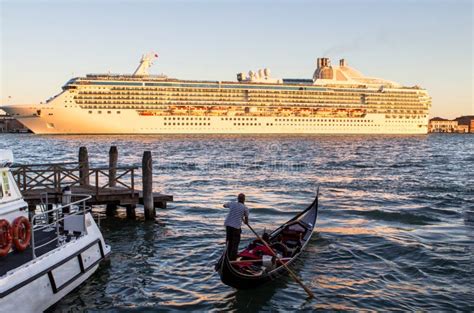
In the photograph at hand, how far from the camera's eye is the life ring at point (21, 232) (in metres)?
9.88

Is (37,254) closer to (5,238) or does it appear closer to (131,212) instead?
(5,238)

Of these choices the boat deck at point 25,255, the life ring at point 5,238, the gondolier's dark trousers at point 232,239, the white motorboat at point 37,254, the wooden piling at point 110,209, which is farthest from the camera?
the wooden piling at point 110,209

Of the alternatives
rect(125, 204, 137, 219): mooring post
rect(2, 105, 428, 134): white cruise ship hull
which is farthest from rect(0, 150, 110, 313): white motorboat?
rect(2, 105, 428, 134): white cruise ship hull

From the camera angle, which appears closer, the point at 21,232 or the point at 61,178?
the point at 21,232

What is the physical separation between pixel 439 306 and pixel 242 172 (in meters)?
27.5

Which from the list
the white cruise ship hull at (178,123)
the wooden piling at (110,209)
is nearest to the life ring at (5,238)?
the wooden piling at (110,209)

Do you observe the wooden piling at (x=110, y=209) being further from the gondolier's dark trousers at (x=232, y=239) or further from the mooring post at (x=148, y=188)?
the gondolier's dark trousers at (x=232, y=239)

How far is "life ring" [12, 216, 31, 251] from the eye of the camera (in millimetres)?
9875

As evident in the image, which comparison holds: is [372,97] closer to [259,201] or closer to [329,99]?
[329,99]

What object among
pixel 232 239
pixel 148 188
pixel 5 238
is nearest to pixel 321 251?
pixel 232 239

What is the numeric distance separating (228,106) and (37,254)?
107m

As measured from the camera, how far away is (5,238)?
9.62 metres

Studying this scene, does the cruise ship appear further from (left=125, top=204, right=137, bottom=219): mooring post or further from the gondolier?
the gondolier

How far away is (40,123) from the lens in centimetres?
10038
